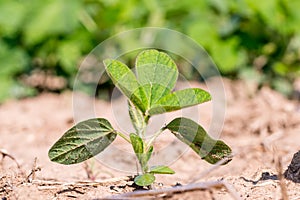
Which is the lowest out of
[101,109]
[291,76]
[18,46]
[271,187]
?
[271,187]

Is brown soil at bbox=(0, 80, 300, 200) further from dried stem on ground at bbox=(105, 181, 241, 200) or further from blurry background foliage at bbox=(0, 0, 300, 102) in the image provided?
blurry background foliage at bbox=(0, 0, 300, 102)

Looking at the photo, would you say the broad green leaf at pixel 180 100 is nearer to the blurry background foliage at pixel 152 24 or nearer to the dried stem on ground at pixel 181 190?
the dried stem on ground at pixel 181 190

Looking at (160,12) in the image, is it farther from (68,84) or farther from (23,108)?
(23,108)

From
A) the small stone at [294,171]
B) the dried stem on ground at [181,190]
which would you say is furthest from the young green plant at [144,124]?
the small stone at [294,171]

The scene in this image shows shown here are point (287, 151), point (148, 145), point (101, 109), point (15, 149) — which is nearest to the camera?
point (148, 145)

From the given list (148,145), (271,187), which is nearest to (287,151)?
(271,187)

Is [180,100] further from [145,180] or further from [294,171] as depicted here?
[294,171]

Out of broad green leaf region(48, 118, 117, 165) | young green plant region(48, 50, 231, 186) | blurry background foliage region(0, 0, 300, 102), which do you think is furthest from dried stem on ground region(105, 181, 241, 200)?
blurry background foliage region(0, 0, 300, 102)
